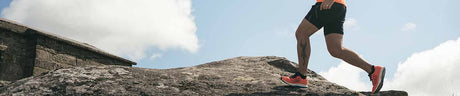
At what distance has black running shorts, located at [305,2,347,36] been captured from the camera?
279cm

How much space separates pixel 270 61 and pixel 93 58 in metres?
7.30

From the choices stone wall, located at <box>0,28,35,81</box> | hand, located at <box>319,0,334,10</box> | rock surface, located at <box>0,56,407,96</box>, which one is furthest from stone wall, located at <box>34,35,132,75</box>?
hand, located at <box>319,0,334,10</box>

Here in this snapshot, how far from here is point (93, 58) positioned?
9.97 metres

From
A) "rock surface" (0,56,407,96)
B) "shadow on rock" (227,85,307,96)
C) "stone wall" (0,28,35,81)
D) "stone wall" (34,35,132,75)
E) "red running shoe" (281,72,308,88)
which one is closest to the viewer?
"rock surface" (0,56,407,96)

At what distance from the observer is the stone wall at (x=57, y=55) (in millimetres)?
8242

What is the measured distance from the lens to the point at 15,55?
8188 millimetres

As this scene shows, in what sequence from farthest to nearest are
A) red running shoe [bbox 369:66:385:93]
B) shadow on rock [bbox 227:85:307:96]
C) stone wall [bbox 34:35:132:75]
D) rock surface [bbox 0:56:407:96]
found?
1. stone wall [bbox 34:35:132:75]
2. red running shoe [bbox 369:66:385:93]
3. shadow on rock [bbox 227:85:307:96]
4. rock surface [bbox 0:56:407:96]

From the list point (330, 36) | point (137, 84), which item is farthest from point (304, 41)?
point (137, 84)

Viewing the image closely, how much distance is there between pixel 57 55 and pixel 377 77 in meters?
8.56

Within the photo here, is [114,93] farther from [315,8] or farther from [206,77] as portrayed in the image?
[315,8]

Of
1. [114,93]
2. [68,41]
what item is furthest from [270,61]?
[68,41]

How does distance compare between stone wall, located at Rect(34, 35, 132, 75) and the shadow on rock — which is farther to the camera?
stone wall, located at Rect(34, 35, 132, 75)

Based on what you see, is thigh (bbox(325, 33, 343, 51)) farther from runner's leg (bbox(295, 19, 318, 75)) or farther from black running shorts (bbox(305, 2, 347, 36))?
runner's leg (bbox(295, 19, 318, 75))

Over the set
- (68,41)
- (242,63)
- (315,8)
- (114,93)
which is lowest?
(114,93)
